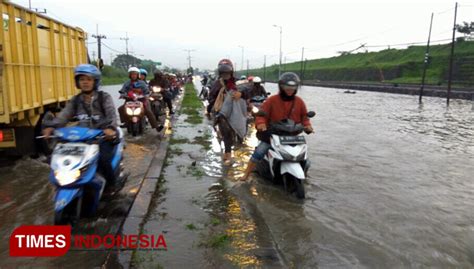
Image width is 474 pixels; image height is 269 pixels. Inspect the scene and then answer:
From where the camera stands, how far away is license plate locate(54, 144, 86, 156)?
3848 millimetres

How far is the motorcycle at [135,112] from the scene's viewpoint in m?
9.65

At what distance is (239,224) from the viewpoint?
14.8 ft

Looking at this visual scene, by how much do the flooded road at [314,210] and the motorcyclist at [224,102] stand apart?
0.49 meters

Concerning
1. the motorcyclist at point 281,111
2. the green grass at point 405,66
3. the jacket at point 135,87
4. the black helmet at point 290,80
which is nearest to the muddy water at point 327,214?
the motorcyclist at point 281,111

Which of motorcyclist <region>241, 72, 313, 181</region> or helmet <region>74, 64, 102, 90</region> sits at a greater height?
helmet <region>74, 64, 102, 90</region>

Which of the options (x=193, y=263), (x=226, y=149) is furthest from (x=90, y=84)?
(x=226, y=149)

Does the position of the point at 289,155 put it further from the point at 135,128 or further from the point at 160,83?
the point at 160,83

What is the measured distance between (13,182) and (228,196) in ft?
11.0

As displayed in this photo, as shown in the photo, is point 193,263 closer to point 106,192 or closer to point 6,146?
point 106,192

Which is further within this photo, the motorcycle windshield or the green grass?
the green grass

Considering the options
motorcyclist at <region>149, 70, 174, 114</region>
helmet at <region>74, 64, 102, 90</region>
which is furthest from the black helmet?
motorcyclist at <region>149, 70, 174, 114</region>

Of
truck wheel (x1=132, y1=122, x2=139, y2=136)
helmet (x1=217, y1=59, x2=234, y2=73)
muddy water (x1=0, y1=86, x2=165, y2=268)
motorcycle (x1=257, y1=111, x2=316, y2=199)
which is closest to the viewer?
muddy water (x1=0, y1=86, x2=165, y2=268)

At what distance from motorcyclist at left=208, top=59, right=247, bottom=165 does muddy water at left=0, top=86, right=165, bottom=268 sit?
1.53 meters

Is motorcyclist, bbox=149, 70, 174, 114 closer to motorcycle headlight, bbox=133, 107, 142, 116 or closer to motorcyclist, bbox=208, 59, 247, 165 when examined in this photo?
motorcycle headlight, bbox=133, 107, 142, 116
